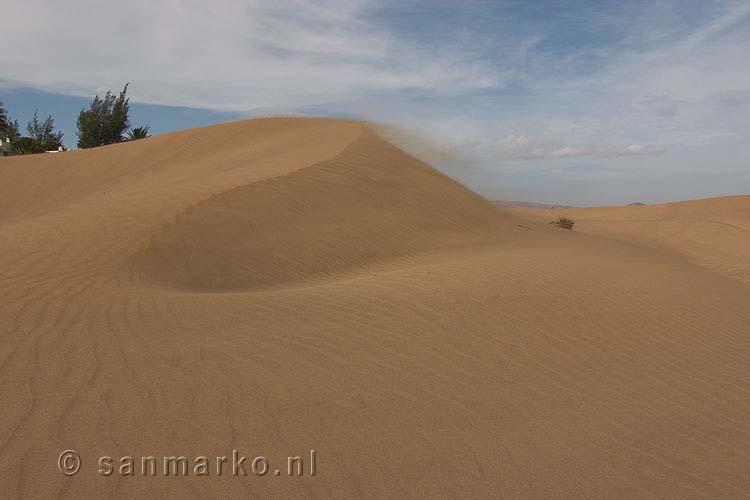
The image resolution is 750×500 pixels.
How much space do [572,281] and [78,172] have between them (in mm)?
20197

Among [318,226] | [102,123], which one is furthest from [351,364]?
[102,123]

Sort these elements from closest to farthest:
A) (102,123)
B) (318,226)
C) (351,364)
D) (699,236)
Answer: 1. (351,364)
2. (318,226)
3. (699,236)
4. (102,123)

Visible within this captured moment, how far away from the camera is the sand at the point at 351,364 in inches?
124

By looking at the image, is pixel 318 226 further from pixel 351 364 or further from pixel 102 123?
pixel 102 123

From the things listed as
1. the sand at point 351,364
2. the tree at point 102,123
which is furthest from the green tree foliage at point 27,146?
the sand at point 351,364

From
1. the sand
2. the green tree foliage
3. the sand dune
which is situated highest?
the green tree foliage

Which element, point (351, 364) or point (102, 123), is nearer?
point (351, 364)

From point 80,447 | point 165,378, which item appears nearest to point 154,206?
point 165,378

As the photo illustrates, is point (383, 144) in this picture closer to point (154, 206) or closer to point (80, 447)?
point (154, 206)

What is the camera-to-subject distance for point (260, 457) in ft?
10.4

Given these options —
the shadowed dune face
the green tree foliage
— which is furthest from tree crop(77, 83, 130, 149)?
the shadowed dune face

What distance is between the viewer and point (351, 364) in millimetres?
4508

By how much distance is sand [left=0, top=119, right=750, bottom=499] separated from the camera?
3.15 meters

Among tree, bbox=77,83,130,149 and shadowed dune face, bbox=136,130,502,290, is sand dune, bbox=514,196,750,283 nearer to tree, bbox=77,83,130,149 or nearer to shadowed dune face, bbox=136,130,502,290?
shadowed dune face, bbox=136,130,502,290
